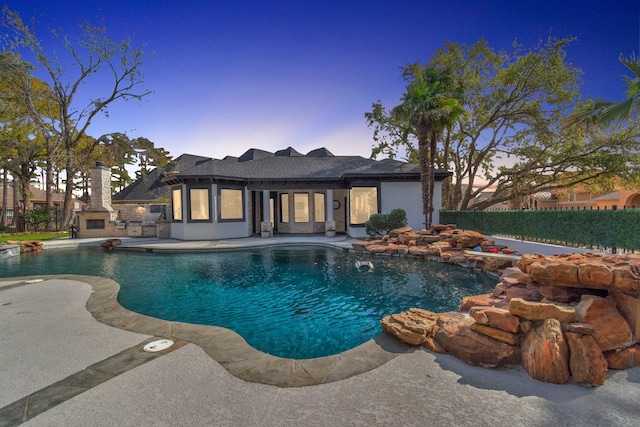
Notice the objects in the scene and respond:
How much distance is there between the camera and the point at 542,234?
32.1 feet

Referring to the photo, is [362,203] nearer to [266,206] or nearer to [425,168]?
[425,168]

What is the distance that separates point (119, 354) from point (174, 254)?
9446 mm

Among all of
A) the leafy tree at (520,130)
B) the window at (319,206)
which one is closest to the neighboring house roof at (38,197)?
the window at (319,206)

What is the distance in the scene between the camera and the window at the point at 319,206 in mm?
17828

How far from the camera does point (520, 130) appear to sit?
19.9 m

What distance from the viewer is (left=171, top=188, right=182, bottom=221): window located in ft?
48.8

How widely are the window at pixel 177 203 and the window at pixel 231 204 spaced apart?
2135 millimetres

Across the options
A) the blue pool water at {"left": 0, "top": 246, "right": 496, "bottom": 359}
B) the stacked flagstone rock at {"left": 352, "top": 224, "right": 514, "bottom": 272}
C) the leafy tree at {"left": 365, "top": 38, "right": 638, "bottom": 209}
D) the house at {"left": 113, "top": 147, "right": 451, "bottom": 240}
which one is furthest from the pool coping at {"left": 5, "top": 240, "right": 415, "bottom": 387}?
the leafy tree at {"left": 365, "top": 38, "right": 638, "bottom": 209}

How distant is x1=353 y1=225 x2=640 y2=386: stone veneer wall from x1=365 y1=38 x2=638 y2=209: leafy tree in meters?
13.3

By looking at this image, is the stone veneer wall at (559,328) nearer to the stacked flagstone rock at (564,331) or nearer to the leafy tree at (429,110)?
the stacked flagstone rock at (564,331)

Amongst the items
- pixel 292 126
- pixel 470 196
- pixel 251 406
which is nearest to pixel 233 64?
pixel 292 126

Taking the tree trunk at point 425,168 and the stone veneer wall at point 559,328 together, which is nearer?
the stone veneer wall at point 559,328

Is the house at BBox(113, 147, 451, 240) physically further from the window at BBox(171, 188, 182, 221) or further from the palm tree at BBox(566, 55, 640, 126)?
the palm tree at BBox(566, 55, 640, 126)

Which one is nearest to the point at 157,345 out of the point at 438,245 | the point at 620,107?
the point at 438,245
